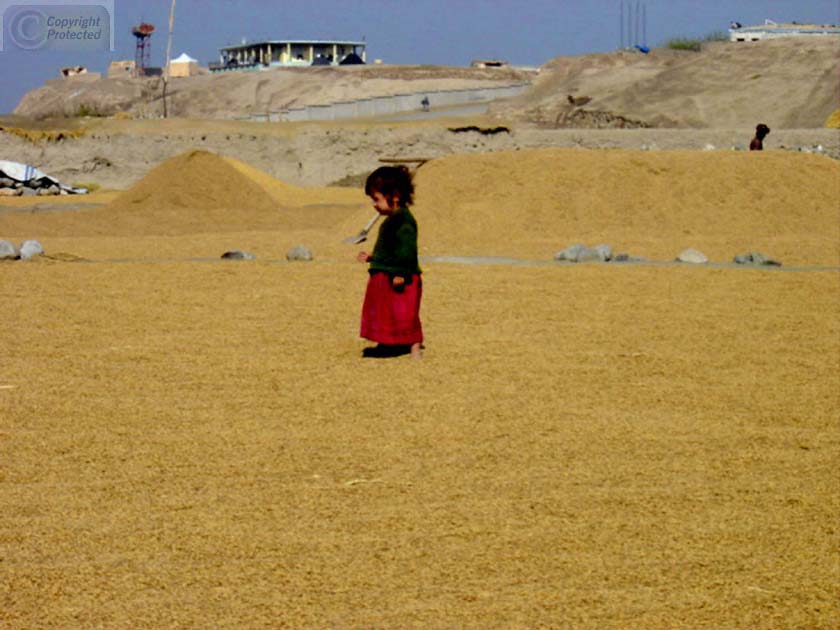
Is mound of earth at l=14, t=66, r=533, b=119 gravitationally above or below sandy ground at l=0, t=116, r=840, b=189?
above

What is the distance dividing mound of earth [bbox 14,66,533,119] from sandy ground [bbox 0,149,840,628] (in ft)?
207

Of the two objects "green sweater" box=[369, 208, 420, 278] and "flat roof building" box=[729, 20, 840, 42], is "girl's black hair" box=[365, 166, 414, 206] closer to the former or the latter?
"green sweater" box=[369, 208, 420, 278]

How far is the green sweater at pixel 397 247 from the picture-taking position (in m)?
9.64

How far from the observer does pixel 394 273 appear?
9.64 meters

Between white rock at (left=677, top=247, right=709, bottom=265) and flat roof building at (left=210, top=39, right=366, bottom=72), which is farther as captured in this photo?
flat roof building at (left=210, top=39, right=366, bottom=72)

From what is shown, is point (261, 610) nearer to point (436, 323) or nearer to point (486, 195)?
point (436, 323)

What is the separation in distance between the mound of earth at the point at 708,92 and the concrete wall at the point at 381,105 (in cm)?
595

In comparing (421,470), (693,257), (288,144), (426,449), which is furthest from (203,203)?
(421,470)

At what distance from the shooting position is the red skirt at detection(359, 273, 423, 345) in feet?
31.7

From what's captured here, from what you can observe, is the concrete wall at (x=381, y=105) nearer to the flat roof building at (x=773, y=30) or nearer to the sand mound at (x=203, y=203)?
the flat roof building at (x=773, y=30)

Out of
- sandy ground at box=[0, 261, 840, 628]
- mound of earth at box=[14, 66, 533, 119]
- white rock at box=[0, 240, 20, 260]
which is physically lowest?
sandy ground at box=[0, 261, 840, 628]

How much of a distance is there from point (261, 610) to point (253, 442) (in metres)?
2.49

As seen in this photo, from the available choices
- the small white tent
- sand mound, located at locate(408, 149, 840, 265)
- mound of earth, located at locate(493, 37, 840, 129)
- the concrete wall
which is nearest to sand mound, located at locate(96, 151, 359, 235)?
sand mound, located at locate(408, 149, 840, 265)

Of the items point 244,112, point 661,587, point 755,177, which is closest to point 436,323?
point 661,587
